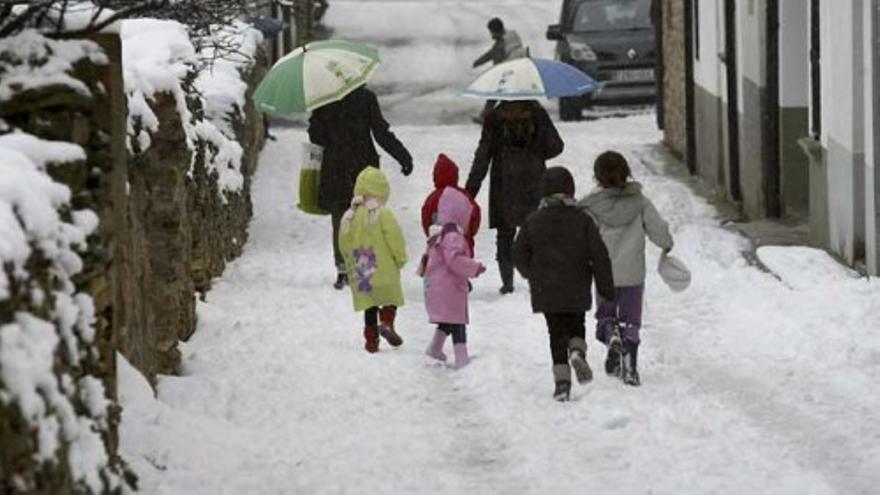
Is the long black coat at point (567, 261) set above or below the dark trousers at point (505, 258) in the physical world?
above

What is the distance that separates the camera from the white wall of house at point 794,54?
1872 centimetres

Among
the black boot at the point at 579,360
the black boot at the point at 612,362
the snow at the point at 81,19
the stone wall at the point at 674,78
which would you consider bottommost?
the stone wall at the point at 674,78

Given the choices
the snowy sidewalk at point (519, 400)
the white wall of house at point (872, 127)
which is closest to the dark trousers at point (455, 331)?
the snowy sidewalk at point (519, 400)

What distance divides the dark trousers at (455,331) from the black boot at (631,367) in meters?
1.10

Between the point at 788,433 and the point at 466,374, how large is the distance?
2433 millimetres

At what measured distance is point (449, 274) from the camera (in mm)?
12797

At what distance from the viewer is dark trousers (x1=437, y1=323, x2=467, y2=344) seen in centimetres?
1264

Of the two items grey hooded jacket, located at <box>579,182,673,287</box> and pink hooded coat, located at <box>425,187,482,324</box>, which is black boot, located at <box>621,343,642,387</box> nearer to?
grey hooded jacket, located at <box>579,182,673,287</box>

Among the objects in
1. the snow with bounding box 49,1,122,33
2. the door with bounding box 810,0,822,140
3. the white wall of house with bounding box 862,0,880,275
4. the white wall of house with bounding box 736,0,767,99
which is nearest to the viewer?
the snow with bounding box 49,1,122,33

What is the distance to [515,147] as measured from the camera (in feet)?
51.5

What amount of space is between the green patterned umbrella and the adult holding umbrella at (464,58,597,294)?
776mm

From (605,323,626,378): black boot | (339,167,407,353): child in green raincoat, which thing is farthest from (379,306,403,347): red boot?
(605,323,626,378): black boot

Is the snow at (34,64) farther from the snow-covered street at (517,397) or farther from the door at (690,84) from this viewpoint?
the door at (690,84)

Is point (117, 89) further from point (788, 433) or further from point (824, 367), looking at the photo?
point (824, 367)
